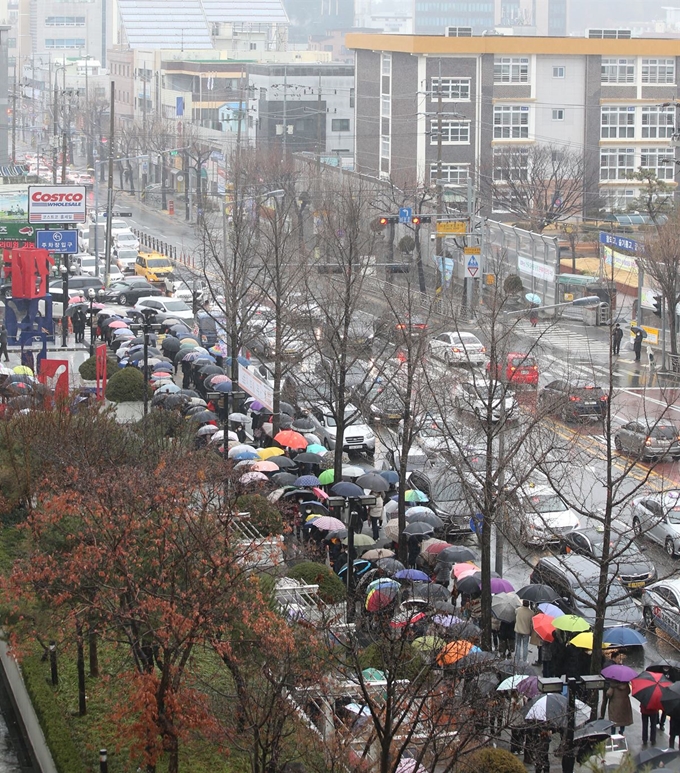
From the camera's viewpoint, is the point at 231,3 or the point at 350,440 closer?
the point at 350,440

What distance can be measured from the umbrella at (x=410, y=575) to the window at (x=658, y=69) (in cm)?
5840

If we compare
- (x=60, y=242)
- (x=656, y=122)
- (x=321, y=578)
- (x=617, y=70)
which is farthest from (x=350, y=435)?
(x=617, y=70)

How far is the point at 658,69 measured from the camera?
2936 inches

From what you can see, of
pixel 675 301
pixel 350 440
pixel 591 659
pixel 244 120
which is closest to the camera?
pixel 591 659

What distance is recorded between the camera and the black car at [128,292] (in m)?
54.1

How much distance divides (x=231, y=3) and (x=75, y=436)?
120215 mm

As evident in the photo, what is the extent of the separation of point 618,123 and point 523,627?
58079 mm

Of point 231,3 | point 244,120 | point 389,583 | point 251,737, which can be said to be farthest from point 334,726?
point 231,3

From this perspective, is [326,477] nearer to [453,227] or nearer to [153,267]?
[453,227]

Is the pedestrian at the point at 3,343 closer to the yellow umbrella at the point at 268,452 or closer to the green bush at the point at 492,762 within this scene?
the yellow umbrella at the point at 268,452

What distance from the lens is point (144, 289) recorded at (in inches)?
2180

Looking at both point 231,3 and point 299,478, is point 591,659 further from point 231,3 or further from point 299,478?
point 231,3

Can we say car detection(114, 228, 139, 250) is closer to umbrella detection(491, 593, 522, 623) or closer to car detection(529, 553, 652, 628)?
car detection(529, 553, 652, 628)

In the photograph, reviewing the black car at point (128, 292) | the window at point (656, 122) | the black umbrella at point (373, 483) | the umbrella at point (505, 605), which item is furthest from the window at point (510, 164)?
the umbrella at point (505, 605)
